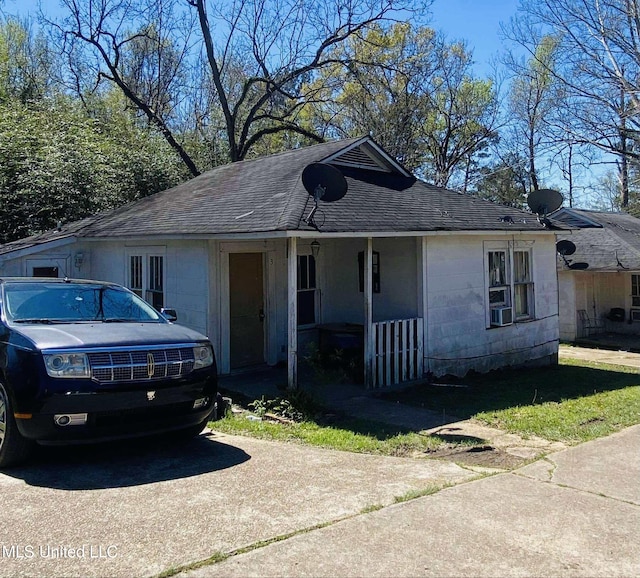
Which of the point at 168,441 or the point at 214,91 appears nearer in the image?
the point at 168,441

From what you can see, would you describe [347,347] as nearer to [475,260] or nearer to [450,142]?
[475,260]

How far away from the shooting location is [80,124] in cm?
2059

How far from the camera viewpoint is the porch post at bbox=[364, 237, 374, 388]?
881 cm

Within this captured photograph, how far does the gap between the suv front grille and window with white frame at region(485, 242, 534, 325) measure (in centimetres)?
733

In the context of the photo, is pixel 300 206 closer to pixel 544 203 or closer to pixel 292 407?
pixel 292 407

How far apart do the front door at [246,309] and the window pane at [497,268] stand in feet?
14.8

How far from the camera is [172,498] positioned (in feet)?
15.0

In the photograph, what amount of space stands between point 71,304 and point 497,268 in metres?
8.15

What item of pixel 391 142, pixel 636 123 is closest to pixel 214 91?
pixel 391 142

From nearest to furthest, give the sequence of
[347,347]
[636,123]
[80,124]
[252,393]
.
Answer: [252,393], [347,347], [636,123], [80,124]

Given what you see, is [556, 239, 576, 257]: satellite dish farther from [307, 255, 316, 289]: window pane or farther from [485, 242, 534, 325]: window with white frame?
[307, 255, 316, 289]: window pane

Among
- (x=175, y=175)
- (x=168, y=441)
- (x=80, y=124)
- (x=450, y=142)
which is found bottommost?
(x=168, y=441)

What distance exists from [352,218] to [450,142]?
Result: 25.3 metres

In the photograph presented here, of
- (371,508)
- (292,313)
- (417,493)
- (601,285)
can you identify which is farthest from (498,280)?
(601,285)
